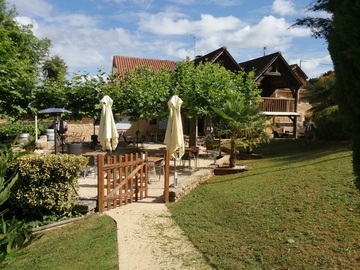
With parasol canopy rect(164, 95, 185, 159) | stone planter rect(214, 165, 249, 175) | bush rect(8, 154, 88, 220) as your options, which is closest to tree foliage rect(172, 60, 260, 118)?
stone planter rect(214, 165, 249, 175)

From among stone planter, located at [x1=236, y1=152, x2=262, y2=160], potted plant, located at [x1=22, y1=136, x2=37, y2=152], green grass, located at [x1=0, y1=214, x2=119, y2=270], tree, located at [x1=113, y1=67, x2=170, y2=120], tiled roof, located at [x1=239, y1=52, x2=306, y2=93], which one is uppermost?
tiled roof, located at [x1=239, y1=52, x2=306, y2=93]

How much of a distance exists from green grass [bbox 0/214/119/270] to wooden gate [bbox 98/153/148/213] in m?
0.76

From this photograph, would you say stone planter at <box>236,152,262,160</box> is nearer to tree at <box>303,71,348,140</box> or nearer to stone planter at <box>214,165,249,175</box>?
stone planter at <box>214,165,249,175</box>

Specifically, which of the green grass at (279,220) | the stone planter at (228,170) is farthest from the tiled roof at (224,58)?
the green grass at (279,220)

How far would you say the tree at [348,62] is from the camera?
2621mm

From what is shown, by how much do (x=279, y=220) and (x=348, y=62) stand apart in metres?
3.54

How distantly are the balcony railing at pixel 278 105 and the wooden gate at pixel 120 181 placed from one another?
49.4 ft

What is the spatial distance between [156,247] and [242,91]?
36.4ft

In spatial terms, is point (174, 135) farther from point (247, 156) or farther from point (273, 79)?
point (273, 79)

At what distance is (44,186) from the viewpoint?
695 centimetres

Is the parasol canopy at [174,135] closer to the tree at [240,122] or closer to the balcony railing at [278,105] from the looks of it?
the tree at [240,122]

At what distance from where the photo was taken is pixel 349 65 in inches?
111

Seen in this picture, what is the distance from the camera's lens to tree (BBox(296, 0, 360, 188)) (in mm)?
2621

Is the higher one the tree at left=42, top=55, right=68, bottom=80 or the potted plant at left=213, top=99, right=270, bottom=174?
the tree at left=42, top=55, right=68, bottom=80
